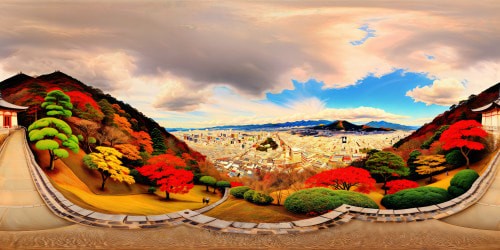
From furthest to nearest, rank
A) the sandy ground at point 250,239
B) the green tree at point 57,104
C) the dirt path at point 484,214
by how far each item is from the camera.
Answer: the green tree at point 57,104 < the dirt path at point 484,214 < the sandy ground at point 250,239

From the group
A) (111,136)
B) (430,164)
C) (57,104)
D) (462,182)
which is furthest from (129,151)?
(462,182)

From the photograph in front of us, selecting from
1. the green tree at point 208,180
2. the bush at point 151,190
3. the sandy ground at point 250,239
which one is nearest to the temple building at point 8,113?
the sandy ground at point 250,239

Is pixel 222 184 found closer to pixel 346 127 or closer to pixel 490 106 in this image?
pixel 346 127

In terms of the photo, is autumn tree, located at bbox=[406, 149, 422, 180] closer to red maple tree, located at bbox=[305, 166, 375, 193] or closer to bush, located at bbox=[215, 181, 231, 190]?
red maple tree, located at bbox=[305, 166, 375, 193]

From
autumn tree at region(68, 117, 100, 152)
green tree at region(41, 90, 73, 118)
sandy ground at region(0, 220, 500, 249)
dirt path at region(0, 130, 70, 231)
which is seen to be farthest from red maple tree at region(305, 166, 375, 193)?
green tree at region(41, 90, 73, 118)

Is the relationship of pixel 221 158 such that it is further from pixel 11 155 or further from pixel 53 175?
pixel 11 155

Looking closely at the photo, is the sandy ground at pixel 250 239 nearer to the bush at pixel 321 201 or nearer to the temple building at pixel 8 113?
the bush at pixel 321 201

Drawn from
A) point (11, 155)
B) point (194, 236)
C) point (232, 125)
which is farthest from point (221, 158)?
point (11, 155)
